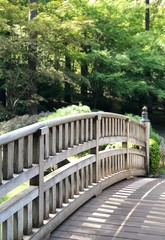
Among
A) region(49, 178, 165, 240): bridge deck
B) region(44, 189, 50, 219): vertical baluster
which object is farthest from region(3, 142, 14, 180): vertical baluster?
region(49, 178, 165, 240): bridge deck

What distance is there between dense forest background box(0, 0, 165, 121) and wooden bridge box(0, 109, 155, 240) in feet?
21.1

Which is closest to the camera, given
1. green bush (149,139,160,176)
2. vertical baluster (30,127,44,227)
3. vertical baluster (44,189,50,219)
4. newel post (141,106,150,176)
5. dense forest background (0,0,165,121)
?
vertical baluster (30,127,44,227)

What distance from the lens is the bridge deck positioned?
3061 mm

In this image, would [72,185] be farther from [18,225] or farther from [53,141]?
[18,225]

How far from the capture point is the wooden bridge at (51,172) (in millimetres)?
2414

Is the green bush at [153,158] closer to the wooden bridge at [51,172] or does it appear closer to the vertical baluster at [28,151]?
the wooden bridge at [51,172]

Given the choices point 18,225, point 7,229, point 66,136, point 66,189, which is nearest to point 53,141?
point 66,136

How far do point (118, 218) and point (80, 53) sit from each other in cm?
1112

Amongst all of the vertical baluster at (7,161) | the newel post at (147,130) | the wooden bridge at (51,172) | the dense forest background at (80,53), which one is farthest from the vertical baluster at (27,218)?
the dense forest background at (80,53)

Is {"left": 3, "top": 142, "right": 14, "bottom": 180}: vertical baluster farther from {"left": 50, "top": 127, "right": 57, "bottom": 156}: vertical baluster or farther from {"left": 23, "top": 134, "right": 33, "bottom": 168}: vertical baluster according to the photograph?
{"left": 50, "top": 127, "right": 57, "bottom": 156}: vertical baluster

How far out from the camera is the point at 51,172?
11.4ft

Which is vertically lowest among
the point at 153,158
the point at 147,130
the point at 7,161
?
the point at 153,158

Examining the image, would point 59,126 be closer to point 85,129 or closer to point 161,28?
point 85,129

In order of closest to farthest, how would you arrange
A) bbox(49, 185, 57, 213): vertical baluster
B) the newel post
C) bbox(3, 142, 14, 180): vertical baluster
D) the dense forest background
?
bbox(3, 142, 14, 180): vertical baluster, bbox(49, 185, 57, 213): vertical baluster, the newel post, the dense forest background
